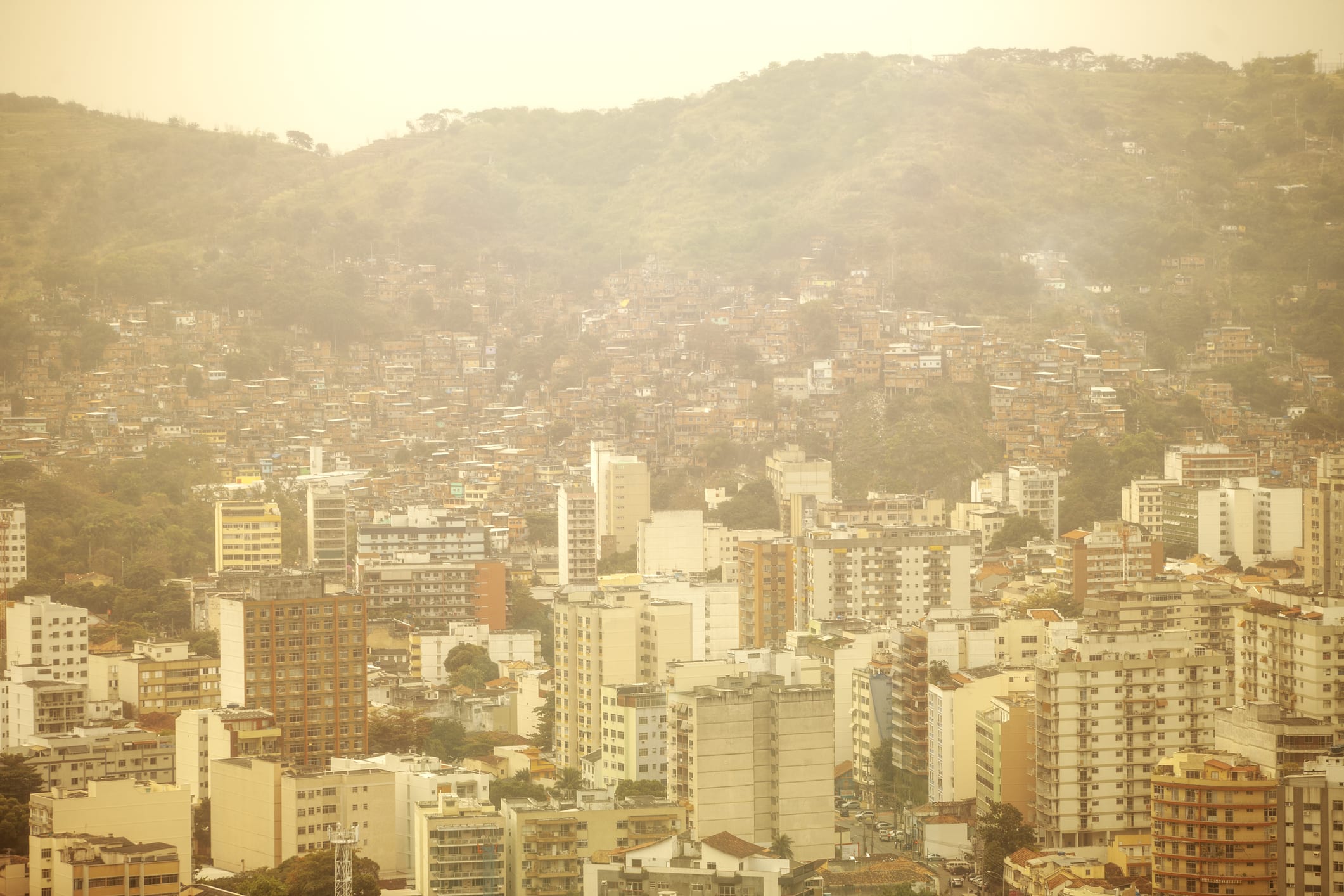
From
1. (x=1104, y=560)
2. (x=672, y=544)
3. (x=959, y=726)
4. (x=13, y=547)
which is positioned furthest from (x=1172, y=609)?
(x=13, y=547)

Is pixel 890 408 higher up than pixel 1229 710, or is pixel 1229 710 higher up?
pixel 890 408

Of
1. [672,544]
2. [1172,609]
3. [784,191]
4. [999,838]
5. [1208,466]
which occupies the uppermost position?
[784,191]

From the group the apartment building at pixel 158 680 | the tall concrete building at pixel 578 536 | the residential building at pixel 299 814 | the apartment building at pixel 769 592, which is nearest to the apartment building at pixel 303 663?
the apartment building at pixel 158 680

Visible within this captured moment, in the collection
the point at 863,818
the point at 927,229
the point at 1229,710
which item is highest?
the point at 927,229

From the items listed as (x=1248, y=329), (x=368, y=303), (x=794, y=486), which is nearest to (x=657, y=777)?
(x=794, y=486)

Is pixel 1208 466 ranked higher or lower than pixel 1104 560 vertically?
higher

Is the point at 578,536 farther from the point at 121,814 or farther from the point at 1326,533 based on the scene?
the point at 121,814

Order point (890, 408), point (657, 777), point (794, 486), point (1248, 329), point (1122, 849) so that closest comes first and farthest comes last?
point (1122, 849) → point (657, 777) → point (794, 486) → point (890, 408) → point (1248, 329)

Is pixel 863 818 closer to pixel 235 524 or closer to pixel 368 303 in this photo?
pixel 235 524
